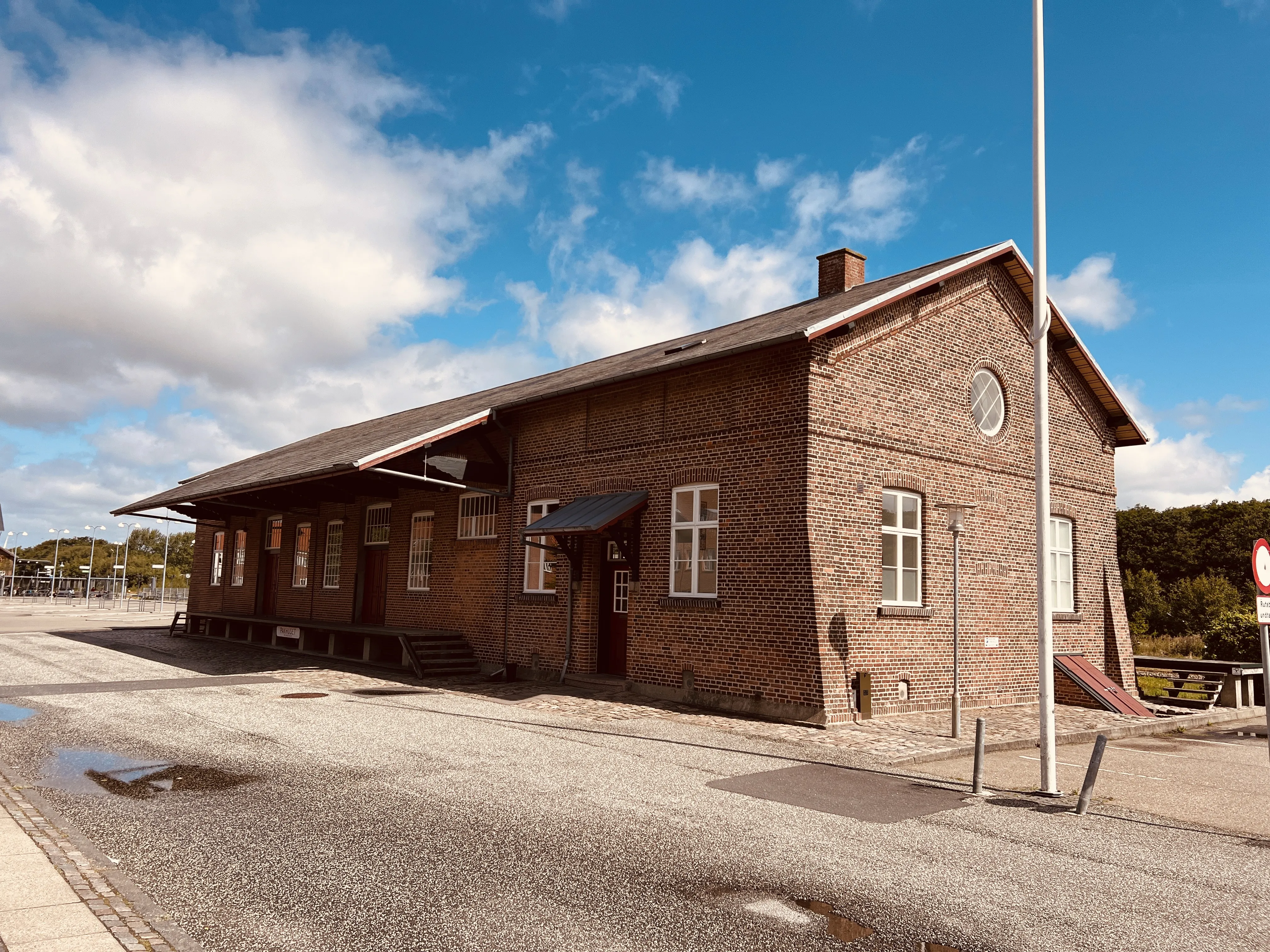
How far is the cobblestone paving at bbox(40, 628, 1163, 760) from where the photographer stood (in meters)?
11.6

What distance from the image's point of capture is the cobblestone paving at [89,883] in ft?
14.6

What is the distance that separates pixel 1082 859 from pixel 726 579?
25.2 ft

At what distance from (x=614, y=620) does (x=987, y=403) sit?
797 centimetres

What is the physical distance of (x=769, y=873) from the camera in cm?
588

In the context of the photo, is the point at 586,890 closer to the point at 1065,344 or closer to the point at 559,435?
the point at 559,435

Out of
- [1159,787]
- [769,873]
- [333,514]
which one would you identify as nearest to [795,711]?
[1159,787]

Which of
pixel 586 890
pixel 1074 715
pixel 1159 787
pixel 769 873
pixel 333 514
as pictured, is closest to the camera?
pixel 586 890

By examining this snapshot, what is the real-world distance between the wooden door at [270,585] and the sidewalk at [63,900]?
70.4 feet

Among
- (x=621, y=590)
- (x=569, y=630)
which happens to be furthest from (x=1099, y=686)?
(x=569, y=630)

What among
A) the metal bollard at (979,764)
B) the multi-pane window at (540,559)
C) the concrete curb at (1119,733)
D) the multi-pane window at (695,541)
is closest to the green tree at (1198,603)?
the concrete curb at (1119,733)

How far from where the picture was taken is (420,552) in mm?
21047

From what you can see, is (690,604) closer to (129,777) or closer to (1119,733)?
(1119,733)

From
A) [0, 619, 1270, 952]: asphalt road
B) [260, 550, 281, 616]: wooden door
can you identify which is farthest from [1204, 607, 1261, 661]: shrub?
[260, 550, 281, 616]: wooden door

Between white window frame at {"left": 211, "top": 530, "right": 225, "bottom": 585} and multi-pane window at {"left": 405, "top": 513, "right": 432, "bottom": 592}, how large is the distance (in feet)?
40.2
